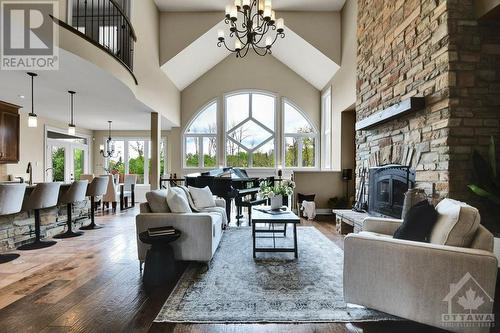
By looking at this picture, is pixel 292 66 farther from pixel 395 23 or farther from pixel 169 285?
pixel 169 285

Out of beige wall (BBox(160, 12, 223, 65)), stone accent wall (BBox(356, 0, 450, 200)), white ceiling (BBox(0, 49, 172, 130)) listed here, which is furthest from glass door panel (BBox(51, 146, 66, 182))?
stone accent wall (BBox(356, 0, 450, 200))

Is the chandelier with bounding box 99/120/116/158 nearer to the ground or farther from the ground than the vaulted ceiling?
nearer to the ground

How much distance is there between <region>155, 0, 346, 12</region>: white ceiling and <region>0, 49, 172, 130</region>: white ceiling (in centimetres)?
276

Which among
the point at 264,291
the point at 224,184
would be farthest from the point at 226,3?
the point at 264,291

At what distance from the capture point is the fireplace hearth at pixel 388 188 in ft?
11.1

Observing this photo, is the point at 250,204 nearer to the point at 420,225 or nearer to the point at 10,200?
the point at 420,225

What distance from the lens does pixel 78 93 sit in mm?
5148

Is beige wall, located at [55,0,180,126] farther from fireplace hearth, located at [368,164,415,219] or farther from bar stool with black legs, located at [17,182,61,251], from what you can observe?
fireplace hearth, located at [368,164,415,219]

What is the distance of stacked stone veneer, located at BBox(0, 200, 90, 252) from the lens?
12.3 ft

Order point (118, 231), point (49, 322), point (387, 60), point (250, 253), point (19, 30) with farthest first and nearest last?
point (118, 231) < point (387, 60) < point (250, 253) < point (19, 30) < point (49, 322)

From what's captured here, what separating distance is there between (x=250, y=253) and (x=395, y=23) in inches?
142

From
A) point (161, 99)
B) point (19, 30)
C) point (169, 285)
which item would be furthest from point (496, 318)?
point (161, 99)

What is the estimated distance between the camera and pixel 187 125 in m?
8.85

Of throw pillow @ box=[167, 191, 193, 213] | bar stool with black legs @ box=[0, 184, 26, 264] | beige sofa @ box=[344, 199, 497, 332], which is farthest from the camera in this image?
bar stool with black legs @ box=[0, 184, 26, 264]
